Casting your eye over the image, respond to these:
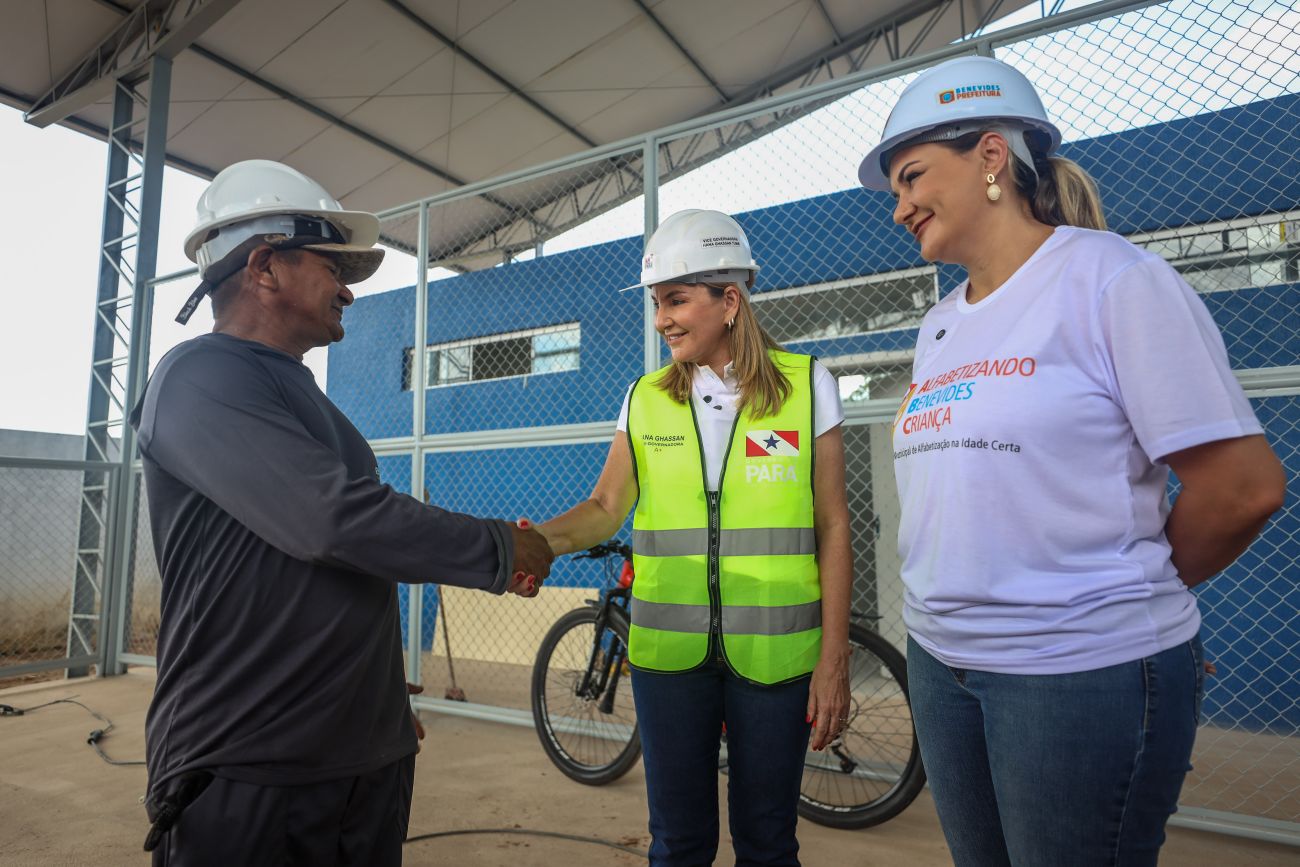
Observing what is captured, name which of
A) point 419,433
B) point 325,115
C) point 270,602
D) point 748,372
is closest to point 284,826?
point 270,602

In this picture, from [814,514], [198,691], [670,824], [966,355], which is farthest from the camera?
[814,514]

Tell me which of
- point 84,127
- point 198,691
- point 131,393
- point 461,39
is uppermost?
point 461,39

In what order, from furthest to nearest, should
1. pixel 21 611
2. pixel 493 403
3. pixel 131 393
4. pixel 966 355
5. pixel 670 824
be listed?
pixel 493 403
pixel 21 611
pixel 131 393
pixel 670 824
pixel 966 355

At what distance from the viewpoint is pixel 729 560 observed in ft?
6.10

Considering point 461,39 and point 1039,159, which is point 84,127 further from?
point 1039,159

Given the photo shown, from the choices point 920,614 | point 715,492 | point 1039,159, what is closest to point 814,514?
point 715,492

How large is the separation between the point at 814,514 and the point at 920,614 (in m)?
0.56

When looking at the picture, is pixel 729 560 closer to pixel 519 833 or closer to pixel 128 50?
pixel 519 833

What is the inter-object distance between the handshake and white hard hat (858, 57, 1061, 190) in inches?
44.9

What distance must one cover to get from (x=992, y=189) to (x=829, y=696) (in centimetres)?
115

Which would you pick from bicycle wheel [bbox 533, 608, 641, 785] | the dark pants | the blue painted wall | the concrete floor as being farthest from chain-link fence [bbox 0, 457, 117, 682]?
the dark pants

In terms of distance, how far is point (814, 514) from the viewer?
6.25 ft

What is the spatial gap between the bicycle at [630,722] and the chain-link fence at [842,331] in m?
0.52

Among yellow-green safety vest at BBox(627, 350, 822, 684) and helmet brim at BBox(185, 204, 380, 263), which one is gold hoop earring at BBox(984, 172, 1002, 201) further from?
helmet brim at BBox(185, 204, 380, 263)
